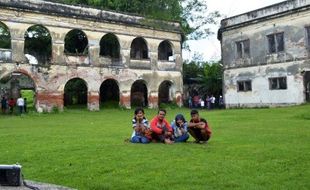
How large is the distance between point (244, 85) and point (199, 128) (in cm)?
1915

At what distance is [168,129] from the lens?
986 cm

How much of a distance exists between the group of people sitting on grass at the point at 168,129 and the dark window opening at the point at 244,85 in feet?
61.3

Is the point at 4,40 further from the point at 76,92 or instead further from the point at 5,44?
the point at 76,92

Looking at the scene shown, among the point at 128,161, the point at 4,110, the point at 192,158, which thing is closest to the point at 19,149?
the point at 128,161

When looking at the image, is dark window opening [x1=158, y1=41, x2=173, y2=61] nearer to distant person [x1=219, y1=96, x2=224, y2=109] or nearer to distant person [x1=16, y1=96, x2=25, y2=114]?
distant person [x1=219, y1=96, x2=224, y2=109]

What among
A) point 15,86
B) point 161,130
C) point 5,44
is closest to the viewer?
point 161,130

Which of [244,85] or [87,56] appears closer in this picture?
[87,56]

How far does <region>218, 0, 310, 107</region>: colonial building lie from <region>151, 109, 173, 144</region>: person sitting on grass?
16911mm

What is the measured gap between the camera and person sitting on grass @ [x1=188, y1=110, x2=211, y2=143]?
9.63 m

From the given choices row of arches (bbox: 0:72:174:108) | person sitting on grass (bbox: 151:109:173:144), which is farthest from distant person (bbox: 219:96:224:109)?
person sitting on grass (bbox: 151:109:173:144)

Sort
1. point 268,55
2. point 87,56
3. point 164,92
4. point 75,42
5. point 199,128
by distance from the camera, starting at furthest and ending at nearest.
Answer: point 164,92, point 75,42, point 268,55, point 87,56, point 199,128

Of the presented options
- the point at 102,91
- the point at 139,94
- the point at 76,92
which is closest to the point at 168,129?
the point at 139,94

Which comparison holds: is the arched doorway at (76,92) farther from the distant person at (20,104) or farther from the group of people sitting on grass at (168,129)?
the group of people sitting on grass at (168,129)

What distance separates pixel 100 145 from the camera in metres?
9.41
